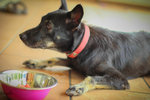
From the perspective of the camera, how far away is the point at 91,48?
2461mm

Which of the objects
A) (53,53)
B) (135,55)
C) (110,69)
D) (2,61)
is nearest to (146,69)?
(135,55)

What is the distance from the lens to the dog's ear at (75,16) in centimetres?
204

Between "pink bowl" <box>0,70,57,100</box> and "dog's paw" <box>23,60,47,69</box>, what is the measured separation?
2.37ft

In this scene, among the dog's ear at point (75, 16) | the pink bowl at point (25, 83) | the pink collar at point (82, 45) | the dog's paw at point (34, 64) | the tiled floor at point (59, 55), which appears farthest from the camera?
the dog's paw at point (34, 64)

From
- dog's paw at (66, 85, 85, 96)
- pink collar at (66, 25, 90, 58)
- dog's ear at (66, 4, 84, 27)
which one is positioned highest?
dog's ear at (66, 4, 84, 27)

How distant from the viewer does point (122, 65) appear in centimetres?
265

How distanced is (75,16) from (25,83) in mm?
805

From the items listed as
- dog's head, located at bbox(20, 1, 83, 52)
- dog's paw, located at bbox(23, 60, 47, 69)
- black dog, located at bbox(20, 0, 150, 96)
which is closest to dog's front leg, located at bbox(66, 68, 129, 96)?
black dog, located at bbox(20, 0, 150, 96)

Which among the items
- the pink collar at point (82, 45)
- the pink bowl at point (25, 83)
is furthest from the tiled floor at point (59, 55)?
the pink collar at point (82, 45)

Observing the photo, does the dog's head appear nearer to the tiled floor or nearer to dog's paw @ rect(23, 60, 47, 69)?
the tiled floor

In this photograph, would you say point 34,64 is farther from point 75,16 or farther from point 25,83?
point 75,16

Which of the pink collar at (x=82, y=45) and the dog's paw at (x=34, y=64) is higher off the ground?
the pink collar at (x=82, y=45)

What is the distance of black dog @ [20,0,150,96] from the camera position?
86.4 inches

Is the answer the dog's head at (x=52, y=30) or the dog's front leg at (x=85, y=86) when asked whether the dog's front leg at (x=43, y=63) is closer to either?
the dog's head at (x=52, y=30)
